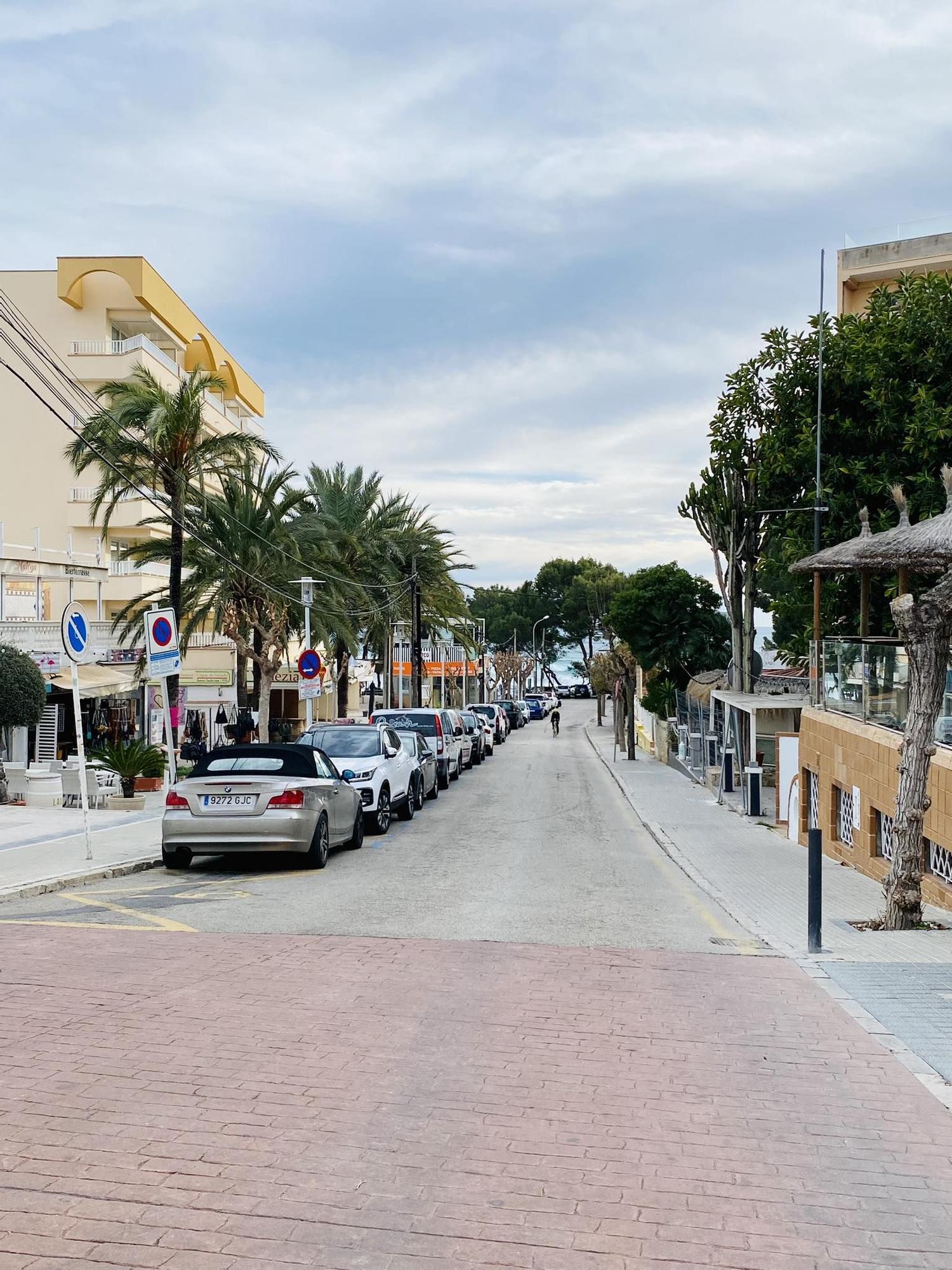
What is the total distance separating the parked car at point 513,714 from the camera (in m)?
78.0

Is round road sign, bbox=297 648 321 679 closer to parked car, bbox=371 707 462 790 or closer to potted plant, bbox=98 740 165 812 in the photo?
parked car, bbox=371 707 462 790

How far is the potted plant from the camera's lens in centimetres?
2205

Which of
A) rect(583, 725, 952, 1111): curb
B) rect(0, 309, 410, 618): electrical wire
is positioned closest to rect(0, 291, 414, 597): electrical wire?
rect(0, 309, 410, 618): electrical wire

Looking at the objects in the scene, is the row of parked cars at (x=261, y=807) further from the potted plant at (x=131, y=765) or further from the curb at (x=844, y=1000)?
the potted plant at (x=131, y=765)

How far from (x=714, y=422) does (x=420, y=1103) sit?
28065 mm

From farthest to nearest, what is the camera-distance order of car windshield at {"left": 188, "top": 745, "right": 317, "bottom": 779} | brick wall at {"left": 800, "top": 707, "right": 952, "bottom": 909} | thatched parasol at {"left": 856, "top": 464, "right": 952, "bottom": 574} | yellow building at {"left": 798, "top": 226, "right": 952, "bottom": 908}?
car windshield at {"left": 188, "top": 745, "right": 317, "bottom": 779}, thatched parasol at {"left": 856, "top": 464, "right": 952, "bottom": 574}, yellow building at {"left": 798, "top": 226, "right": 952, "bottom": 908}, brick wall at {"left": 800, "top": 707, "right": 952, "bottom": 909}

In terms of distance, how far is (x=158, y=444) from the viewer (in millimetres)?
25359

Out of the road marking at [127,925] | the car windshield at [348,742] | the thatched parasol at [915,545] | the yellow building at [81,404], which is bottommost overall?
the road marking at [127,925]

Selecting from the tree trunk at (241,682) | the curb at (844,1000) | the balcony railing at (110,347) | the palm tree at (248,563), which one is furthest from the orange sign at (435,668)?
the curb at (844,1000)

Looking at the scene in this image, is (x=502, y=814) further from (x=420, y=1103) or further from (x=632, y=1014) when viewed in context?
(x=420, y=1103)

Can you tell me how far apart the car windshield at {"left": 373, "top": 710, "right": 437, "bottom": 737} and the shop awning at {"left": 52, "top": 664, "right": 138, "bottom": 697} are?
6372 mm

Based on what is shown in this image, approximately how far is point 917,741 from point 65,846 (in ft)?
35.9

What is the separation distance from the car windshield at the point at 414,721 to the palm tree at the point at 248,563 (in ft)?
11.0

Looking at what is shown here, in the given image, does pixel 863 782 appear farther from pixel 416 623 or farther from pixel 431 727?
pixel 416 623
